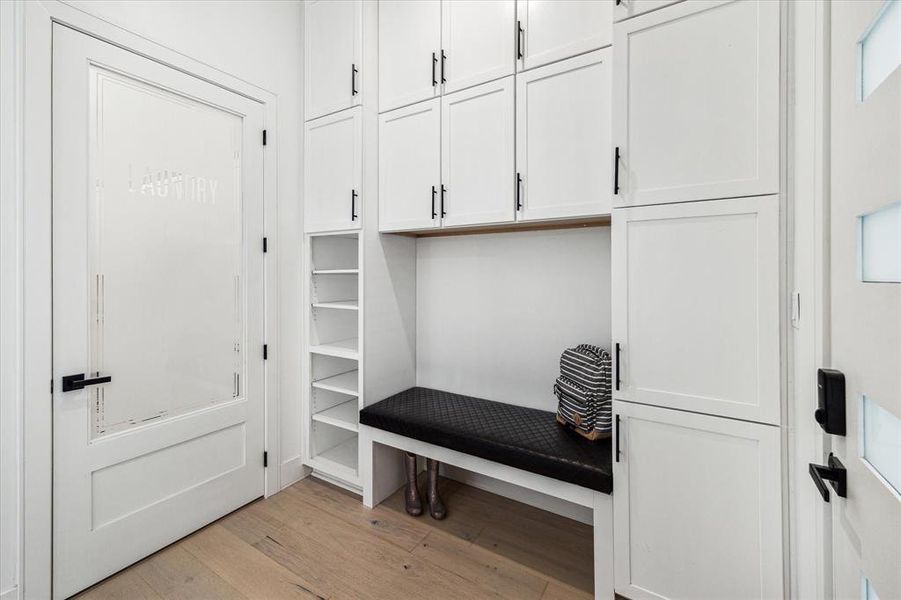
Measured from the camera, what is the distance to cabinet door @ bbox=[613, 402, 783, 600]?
1.24 m

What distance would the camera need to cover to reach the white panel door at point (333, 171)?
2.25 m

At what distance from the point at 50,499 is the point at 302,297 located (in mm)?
1461

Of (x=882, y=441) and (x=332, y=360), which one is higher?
(x=882, y=441)

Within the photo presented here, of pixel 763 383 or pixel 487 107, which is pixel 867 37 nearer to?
pixel 763 383

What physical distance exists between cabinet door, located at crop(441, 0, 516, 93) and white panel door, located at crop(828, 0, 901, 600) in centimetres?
132

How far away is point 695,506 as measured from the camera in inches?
53.0

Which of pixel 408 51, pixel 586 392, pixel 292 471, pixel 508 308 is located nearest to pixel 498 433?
pixel 586 392

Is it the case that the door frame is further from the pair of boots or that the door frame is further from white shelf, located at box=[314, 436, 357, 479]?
the pair of boots

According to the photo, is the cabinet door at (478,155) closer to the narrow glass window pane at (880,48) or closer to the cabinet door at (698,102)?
the cabinet door at (698,102)

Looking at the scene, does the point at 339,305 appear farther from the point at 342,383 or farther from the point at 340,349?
the point at 342,383

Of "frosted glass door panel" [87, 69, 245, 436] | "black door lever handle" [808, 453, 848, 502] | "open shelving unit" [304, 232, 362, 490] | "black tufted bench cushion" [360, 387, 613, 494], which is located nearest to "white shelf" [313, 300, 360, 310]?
"open shelving unit" [304, 232, 362, 490]

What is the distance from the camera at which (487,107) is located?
1.94 m

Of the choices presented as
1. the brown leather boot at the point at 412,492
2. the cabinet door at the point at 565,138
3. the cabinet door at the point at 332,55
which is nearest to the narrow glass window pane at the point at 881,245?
the cabinet door at the point at 565,138

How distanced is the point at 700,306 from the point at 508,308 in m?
1.12
